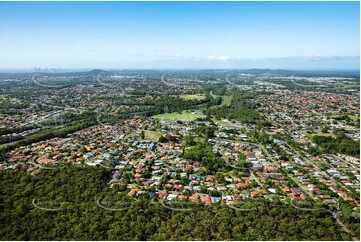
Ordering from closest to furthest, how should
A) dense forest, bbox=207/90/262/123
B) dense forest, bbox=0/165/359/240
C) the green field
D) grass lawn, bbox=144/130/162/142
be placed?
dense forest, bbox=0/165/359/240, grass lawn, bbox=144/130/162/142, dense forest, bbox=207/90/262/123, the green field

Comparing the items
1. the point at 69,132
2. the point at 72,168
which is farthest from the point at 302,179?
the point at 69,132

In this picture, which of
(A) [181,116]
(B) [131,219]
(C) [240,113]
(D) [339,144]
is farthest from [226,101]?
(B) [131,219]

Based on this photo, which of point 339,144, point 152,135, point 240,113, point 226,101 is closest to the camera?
point 339,144

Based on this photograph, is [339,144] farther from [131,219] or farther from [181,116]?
[181,116]

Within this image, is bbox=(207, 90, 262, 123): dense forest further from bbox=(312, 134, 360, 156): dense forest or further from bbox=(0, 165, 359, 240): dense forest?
bbox=(0, 165, 359, 240): dense forest

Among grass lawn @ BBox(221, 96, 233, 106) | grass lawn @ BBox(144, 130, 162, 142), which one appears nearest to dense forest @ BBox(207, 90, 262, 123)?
grass lawn @ BBox(221, 96, 233, 106)

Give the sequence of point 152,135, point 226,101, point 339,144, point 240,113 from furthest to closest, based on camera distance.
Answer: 1. point 226,101
2. point 240,113
3. point 152,135
4. point 339,144

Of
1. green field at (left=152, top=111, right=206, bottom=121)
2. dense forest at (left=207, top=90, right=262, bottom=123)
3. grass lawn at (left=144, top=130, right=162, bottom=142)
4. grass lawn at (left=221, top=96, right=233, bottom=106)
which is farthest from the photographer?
grass lawn at (left=221, top=96, right=233, bottom=106)
